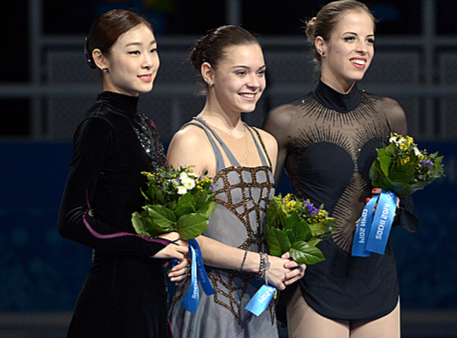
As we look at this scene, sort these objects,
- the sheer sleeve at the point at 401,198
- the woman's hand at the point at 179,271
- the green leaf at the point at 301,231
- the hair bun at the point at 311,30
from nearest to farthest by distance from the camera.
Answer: the woman's hand at the point at 179,271 < the green leaf at the point at 301,231 < the sheer sleeve at the point at 401,198 < the hair bun at the point at 311,30

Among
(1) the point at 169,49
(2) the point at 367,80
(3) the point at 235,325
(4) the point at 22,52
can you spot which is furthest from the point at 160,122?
(3) the point at 235,325

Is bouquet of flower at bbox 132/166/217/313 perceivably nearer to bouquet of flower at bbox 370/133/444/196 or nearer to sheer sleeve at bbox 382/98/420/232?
bouquet of flower at bbox 370/133/444/196

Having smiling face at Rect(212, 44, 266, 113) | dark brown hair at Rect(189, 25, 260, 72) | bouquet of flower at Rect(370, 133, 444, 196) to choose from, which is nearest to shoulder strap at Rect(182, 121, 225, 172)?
smiling face at Rect(212, 44, 266, 113)

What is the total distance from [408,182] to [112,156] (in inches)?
38.3

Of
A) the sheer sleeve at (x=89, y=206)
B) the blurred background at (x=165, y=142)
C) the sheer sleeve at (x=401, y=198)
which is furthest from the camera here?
the blurred background at (x=165, y=142)

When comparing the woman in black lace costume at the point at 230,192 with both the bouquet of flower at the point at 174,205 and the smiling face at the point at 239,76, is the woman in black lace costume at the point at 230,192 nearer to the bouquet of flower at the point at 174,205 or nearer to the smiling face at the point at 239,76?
the smiling face at the point at 239,76

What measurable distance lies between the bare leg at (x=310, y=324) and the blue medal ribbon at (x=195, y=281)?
40cm

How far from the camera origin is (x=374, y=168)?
7.29 ft

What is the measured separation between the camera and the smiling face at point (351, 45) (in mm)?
2307

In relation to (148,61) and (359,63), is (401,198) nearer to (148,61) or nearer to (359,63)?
(359,63)

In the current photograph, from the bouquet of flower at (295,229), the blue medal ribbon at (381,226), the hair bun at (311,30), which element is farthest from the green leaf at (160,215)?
the hair bun at (311,30)

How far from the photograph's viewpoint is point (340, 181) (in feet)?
7.60

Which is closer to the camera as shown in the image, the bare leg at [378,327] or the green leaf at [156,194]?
the green leaf at [156,194]

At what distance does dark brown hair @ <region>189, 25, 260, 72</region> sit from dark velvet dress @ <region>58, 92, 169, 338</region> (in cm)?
39
